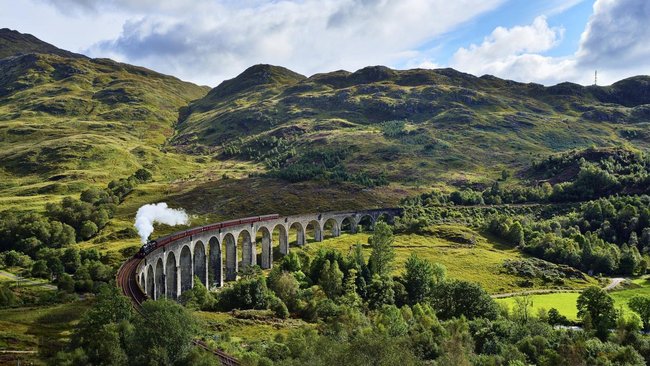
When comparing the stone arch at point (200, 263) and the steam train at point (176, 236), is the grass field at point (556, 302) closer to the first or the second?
the steam train at point (176, 236)

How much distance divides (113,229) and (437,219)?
3086 inches

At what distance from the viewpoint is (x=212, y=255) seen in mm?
84375

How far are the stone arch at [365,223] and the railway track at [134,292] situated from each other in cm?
7415

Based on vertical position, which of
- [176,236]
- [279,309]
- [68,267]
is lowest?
[279,309]

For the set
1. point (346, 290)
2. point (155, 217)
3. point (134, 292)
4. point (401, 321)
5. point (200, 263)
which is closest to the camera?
point (134, 292)

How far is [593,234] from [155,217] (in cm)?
9861

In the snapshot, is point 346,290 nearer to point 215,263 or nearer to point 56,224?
point 215,263

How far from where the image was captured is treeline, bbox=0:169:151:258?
106 metres

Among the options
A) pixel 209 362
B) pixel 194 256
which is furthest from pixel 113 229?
pixel 209 362

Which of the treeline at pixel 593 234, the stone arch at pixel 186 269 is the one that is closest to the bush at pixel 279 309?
the stone arch at pixel 186 269

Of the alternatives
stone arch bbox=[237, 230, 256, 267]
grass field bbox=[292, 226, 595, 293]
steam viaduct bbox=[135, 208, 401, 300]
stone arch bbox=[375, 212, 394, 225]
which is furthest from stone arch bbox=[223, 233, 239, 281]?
stone arch bbox=[375, 212, 394, 225]

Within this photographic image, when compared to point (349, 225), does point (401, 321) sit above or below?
below

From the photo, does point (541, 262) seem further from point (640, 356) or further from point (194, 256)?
point (194, 256)

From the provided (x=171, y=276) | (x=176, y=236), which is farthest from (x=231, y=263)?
(x=171, y=276)
